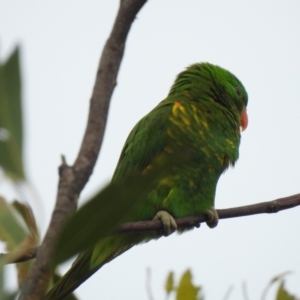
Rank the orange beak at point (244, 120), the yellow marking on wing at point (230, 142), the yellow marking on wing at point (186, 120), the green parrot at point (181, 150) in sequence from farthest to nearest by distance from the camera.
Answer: the orange beak at point (244, 120) < the yellow marking on wing at point (230, 142) < the yellow marking on wing at point (186, 120) < the green parrot at point (181, 150)

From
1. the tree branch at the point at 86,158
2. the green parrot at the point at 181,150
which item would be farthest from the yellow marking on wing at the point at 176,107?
the tree branch at the point at 86,158

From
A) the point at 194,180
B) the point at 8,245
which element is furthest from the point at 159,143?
the point at 8,245

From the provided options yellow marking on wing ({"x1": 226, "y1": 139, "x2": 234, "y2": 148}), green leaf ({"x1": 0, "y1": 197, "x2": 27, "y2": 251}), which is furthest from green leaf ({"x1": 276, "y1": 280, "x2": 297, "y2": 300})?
yellow marking on wing ({"x1": 226, "y1": 139, "x2": 234, "y2": 148})

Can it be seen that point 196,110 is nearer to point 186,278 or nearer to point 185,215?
point 185,215

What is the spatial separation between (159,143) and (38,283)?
227cm

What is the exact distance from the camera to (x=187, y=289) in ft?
6.22

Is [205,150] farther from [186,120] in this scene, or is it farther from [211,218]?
[211,218]

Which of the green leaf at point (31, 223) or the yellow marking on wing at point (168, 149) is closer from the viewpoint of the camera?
the green leaf at point (31, 223)

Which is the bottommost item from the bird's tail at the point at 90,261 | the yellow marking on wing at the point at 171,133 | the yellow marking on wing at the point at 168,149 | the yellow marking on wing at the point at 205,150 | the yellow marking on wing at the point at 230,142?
the bird's tail at the point at 90,261

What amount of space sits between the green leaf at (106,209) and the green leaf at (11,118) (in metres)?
0.15

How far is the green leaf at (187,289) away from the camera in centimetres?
187

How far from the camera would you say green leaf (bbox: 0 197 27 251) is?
3.51 ft

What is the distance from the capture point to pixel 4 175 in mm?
Result: 885

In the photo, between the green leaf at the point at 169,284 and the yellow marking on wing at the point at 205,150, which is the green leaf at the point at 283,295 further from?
the yellow marking on wing at the point at 205,150
